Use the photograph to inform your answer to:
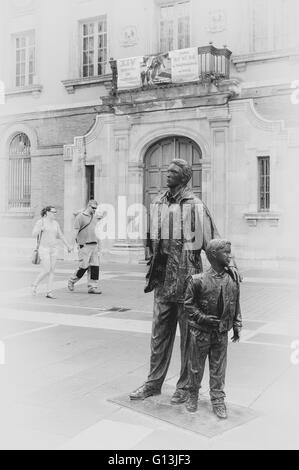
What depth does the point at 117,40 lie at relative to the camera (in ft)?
62.2

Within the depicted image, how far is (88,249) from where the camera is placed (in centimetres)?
1141

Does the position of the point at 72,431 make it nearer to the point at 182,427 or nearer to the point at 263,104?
the point at 182,427

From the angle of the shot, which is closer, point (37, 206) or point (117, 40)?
point (117, 40)

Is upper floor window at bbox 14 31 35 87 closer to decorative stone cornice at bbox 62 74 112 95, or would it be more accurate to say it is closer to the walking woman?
decorative stone cornice at bbox 62 74 112 95

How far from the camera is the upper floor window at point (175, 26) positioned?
18.2 meters

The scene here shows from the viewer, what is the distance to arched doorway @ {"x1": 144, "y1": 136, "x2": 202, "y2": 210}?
59.0ft

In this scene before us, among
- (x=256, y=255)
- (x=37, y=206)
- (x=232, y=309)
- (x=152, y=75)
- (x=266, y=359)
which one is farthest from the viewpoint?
(x=37, y=206)

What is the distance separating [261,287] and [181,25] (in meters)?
9.99

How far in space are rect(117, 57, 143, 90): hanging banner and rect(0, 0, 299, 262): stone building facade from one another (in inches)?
13.1

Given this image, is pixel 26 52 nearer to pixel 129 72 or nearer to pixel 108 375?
pixel 129 72

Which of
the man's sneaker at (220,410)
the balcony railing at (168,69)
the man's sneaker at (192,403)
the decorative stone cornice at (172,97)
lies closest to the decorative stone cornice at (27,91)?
the decorative stone cornice at (172,97)

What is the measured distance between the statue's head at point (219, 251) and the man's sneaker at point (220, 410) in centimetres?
101

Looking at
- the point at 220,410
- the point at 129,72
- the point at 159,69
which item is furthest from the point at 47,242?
the point at 129,72

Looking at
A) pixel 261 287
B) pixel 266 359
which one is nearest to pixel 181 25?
pixel 261 287
